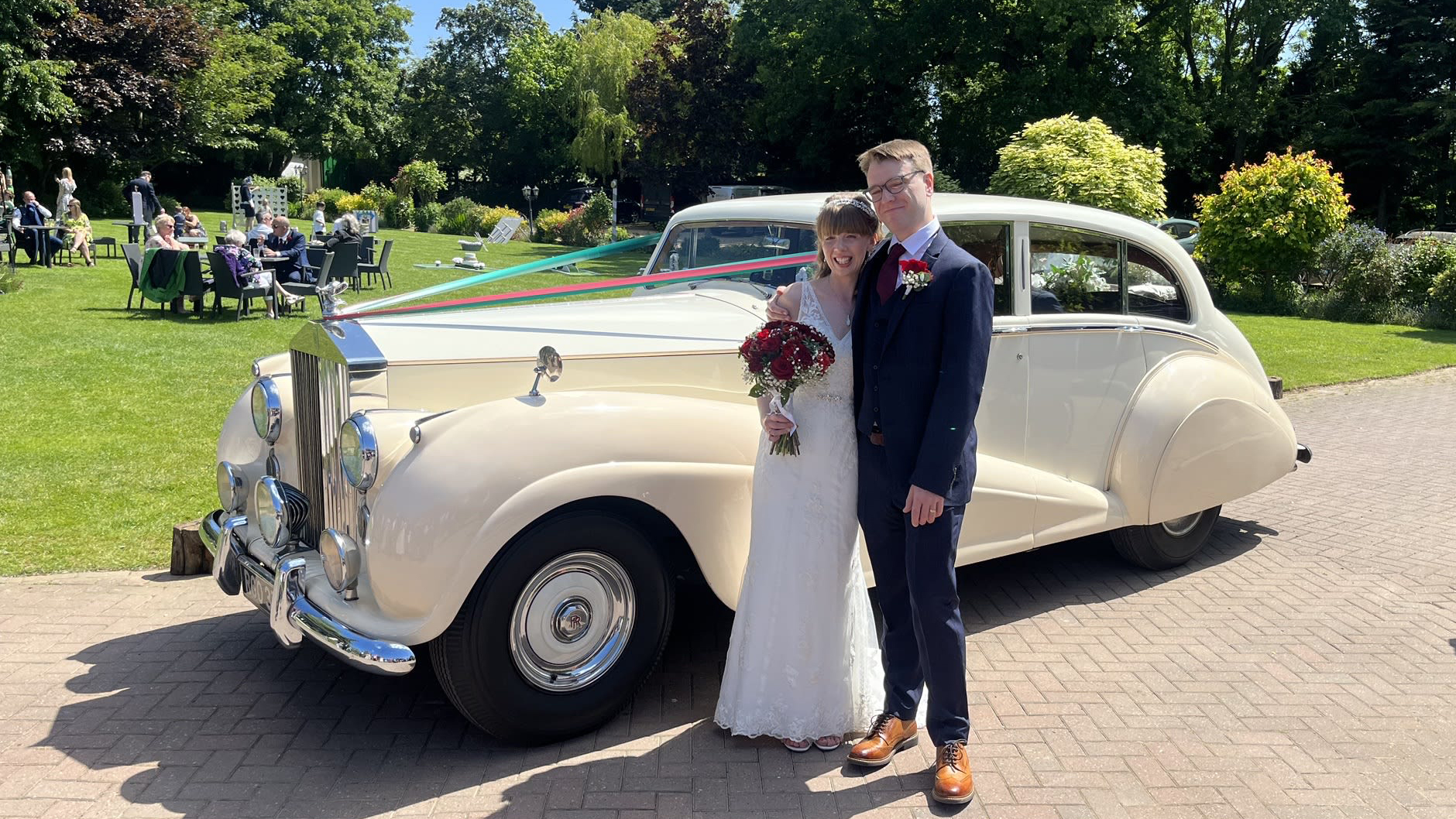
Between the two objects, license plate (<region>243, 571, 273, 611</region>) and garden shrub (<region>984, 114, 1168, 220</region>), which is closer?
license plate (<region>243, 571, 273, 611</region>)

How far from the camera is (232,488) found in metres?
4.20

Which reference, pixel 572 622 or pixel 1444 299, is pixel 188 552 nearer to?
pixel 572 622

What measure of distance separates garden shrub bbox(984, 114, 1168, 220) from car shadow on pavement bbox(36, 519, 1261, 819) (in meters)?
11.4

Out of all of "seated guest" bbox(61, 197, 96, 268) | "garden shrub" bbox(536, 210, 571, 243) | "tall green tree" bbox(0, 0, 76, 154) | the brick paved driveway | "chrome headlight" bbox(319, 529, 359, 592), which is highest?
"tall green tree" bbox(0, 0, 76, 154)

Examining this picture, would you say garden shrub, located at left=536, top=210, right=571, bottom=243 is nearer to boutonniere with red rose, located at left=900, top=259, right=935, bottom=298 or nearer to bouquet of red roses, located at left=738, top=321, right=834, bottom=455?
bouquet of red roses, located at left=738, top=321, right=834, bottom=455

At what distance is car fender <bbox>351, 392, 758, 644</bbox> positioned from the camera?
10.5 ft

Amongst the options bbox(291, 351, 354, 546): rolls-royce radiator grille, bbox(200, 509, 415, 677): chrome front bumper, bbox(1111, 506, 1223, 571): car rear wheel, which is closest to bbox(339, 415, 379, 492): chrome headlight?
bbox(291, 351, 354, 546): rolls-royce radiator grille

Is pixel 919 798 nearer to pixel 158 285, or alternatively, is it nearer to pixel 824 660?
pixel 824 660

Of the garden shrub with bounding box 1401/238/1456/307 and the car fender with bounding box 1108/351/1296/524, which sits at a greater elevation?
the garden shrub with bounding box 1401/238/1456/307

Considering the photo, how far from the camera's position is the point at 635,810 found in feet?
10.6

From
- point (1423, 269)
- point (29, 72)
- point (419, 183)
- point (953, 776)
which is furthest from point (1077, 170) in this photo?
point (419, 183)

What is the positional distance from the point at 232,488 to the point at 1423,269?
780 inches

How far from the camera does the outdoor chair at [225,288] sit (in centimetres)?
1332

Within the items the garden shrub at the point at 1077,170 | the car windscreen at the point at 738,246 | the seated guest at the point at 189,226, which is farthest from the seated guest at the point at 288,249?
the car windscreen at the point at 738,246
